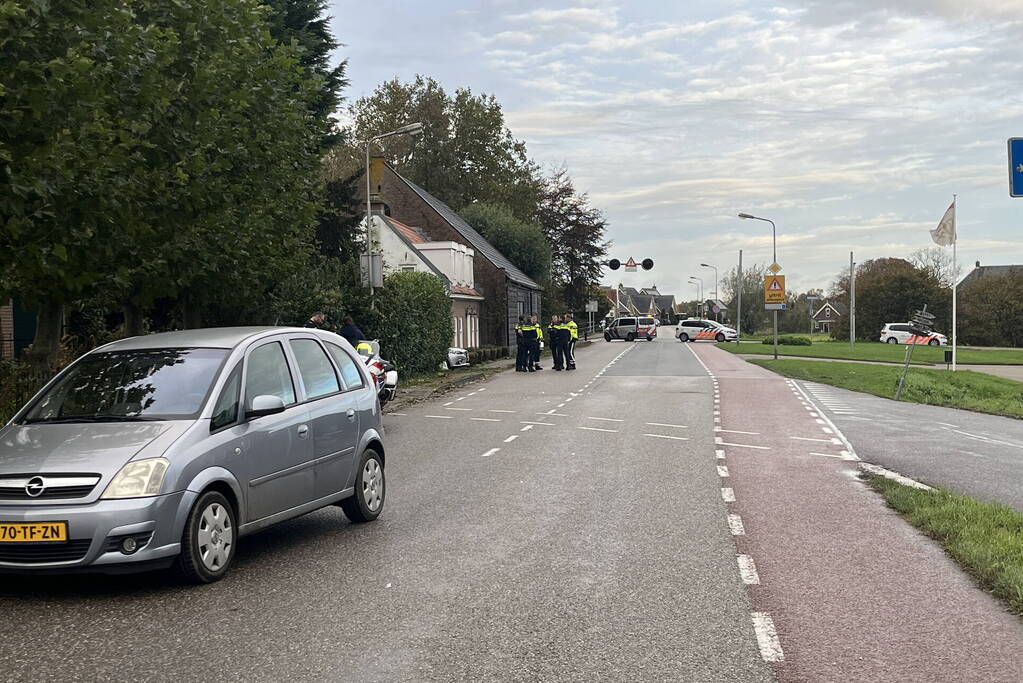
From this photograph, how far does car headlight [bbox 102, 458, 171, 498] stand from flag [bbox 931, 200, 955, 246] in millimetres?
33404

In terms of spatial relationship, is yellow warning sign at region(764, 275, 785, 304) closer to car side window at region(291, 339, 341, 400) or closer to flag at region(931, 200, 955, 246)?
flag at region(931, 200, 955, 246)

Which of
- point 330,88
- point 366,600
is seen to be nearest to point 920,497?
point 366,600

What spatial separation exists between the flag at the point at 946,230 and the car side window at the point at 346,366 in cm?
3067

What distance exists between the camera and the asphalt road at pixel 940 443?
36.9ft

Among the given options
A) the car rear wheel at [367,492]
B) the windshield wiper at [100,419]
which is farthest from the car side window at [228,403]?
the car rear wheel at [367,492]

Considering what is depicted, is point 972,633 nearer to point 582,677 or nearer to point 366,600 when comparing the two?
point 582,677

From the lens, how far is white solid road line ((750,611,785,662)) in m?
5.00

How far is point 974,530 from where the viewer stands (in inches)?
309

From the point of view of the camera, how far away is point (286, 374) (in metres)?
7.82

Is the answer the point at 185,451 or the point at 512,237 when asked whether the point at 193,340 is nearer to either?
the point at 185,451

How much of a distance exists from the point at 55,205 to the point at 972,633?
851 cm

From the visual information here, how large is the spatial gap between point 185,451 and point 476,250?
46408mm

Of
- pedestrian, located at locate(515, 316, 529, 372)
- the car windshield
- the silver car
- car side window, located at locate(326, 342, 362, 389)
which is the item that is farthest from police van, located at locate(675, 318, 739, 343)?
the car windshield

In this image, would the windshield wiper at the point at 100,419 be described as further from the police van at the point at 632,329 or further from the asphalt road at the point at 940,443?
the police van at the point at 632,329
